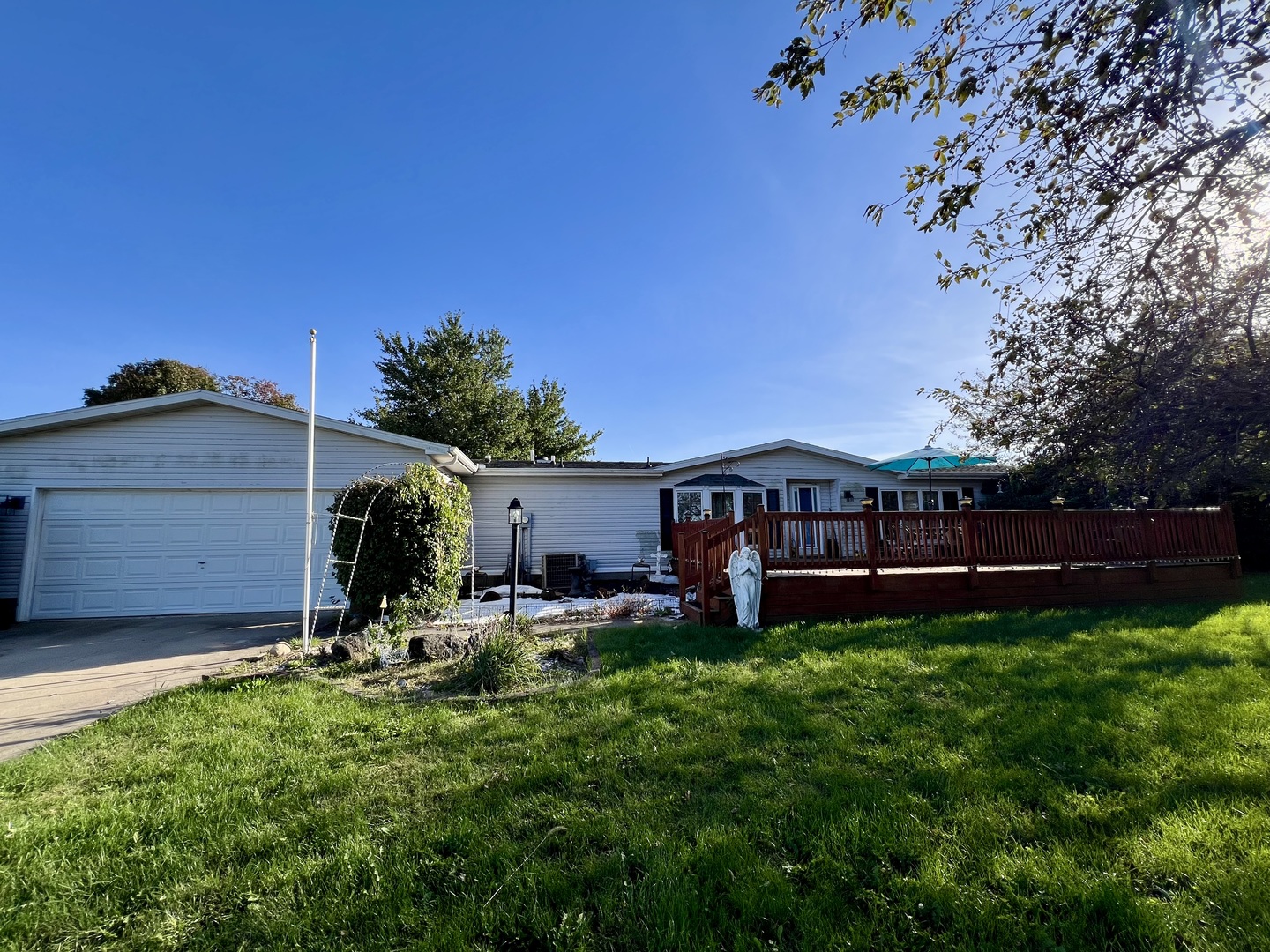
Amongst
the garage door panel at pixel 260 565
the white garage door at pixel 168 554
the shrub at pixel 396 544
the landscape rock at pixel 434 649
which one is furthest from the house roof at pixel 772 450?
the garage door panel at pixel 260 565

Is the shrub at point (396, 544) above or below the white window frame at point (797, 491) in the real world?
below

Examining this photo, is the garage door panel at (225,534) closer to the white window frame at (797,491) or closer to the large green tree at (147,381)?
the white window frame at (797,491)

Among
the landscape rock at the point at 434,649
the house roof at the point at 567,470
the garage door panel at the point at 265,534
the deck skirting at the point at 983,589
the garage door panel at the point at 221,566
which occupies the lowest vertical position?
the landscape rock at the point at 434,649

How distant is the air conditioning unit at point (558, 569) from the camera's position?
12438 millimetres

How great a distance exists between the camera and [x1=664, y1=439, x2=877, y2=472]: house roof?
535 inches

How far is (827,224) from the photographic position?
7098mm

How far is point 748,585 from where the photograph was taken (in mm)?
6605

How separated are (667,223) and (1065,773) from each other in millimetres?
10167

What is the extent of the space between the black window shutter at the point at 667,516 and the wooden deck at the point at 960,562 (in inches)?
203

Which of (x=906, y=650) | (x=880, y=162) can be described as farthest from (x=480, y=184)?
(x=906, y=650)

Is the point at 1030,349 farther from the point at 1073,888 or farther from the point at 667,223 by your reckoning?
the point at 667,223

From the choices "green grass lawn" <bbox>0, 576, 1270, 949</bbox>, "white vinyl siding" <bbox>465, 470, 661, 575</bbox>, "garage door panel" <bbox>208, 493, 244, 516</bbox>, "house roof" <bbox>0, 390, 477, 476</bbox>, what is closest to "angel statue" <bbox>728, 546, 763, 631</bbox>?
"green grass lawn" <bbox>0, 576, 1270, 949</bbox>

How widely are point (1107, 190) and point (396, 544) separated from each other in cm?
791

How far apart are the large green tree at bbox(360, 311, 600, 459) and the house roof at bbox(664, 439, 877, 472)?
38.0ft
